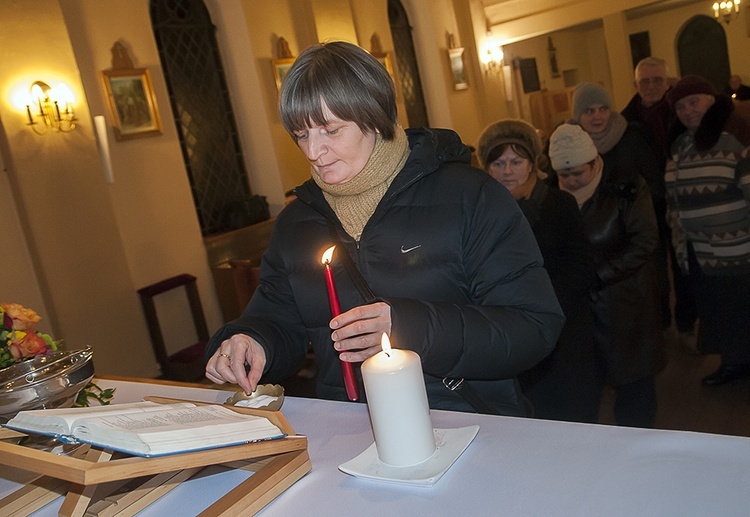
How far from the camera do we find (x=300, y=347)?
2.07 meters

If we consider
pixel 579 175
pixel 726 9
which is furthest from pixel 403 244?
pixel 726 9

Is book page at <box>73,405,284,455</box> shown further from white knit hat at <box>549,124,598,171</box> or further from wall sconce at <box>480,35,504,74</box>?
wall sconce at <box>480,35,504,74</box>

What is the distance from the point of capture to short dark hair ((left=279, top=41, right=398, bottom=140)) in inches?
68.9

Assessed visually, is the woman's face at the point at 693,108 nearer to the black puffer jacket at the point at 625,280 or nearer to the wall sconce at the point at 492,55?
the black puffer jacket at the point at 625,280

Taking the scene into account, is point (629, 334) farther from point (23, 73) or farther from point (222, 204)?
point (222, 204)

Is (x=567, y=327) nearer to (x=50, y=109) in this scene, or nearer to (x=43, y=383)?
(x=43, y=383)

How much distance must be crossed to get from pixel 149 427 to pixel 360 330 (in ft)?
1.38

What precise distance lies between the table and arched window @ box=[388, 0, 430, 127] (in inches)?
436

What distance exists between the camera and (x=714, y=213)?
4.01m

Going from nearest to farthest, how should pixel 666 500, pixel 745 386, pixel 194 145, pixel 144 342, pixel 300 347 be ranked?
1. pixel 666 500
2. pixel 300 347
3. pixel 745 386
4. pixel 144 342
5. pixel 194 145

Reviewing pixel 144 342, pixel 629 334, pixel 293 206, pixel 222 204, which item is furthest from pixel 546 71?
pixel 293 206

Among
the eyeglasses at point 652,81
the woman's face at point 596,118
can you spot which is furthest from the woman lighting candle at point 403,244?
the eyeglasses at point 652,81

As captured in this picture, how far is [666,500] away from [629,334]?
2.22 m

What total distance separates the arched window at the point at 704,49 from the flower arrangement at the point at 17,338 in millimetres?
17242
